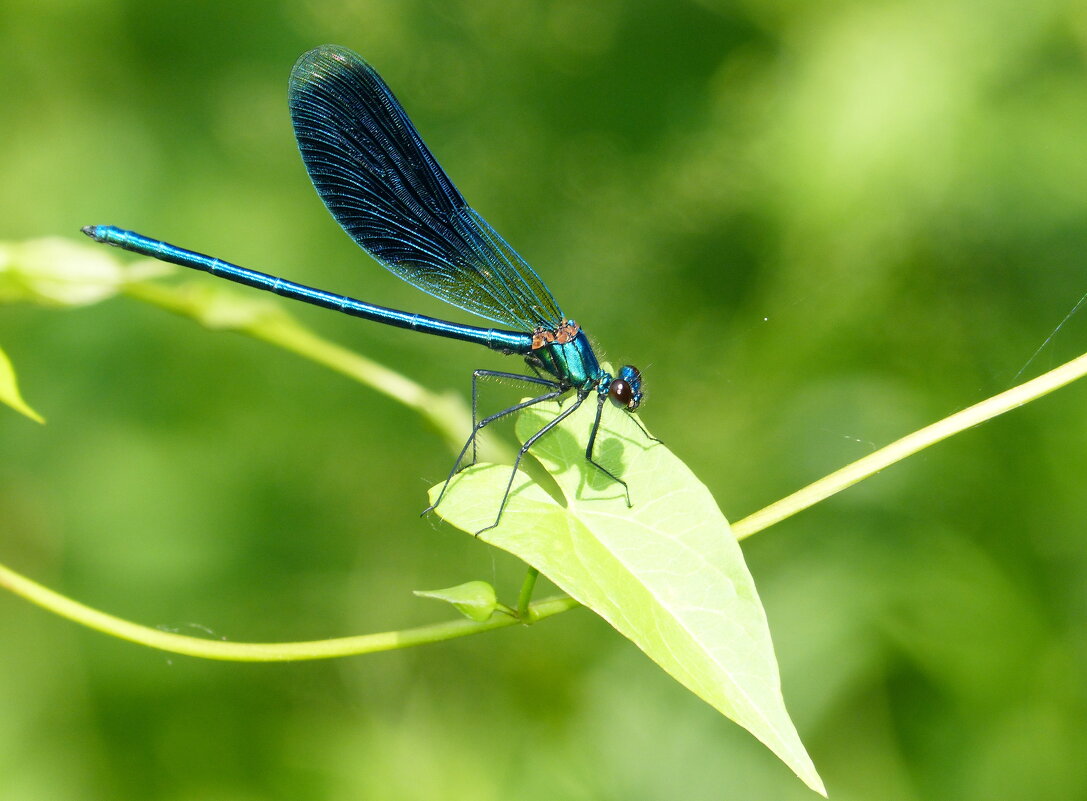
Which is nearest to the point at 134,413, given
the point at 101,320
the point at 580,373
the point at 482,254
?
the point at 101,320

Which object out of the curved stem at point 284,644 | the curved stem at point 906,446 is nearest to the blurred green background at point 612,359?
the curved stem at point 284,644

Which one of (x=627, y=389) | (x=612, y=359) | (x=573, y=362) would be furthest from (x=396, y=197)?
(x=612, y=359)

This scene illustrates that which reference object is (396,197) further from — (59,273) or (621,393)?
(59,273)

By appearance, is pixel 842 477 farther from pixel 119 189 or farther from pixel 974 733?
pixel 119 189

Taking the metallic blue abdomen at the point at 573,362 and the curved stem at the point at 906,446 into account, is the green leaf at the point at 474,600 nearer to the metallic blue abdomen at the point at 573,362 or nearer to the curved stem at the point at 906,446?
the curved stem at the point at 906,446

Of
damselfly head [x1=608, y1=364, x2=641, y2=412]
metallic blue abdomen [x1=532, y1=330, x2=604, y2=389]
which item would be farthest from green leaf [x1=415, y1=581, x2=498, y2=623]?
metallic blue abdomen [x1=532, y1=330, x2=604, y2=389]
